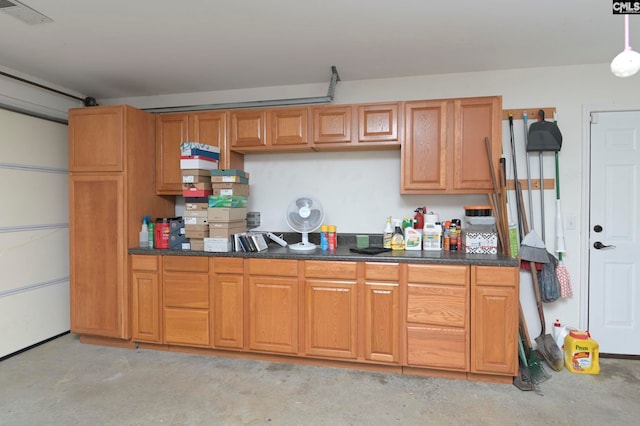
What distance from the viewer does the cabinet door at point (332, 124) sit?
110 inches

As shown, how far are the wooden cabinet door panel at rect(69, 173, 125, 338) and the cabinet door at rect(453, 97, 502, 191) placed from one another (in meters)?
2.72

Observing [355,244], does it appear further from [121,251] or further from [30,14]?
[30,14]

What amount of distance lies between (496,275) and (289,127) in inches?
76.0

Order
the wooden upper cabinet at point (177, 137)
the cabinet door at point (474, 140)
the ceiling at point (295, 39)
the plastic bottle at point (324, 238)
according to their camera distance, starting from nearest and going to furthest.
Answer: the ceiling at point (295, 39), the cabinet door at point (474, 140), the plastic bottle at point (324, 238), the wooden upper cabinet at point (177, 137)

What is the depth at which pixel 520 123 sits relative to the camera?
285 centimetres

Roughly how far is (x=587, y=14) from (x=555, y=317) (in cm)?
221

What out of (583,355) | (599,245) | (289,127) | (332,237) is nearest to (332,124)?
(289,127)

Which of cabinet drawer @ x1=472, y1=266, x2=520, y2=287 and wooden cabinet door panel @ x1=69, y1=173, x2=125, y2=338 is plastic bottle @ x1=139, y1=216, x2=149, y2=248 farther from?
cabinet drawer @ x1=472, y1=266, x2=520, y2=287

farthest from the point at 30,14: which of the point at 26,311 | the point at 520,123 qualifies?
the point at 520,123

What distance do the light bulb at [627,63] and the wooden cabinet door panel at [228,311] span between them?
2484mm

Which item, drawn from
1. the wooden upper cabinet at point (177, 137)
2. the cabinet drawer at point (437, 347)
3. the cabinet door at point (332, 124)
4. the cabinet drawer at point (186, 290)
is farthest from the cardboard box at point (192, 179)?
the cabinet drawer at point (437, 347)

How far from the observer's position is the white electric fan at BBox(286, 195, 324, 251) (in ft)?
9.44

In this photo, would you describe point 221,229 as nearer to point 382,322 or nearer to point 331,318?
point 331,318

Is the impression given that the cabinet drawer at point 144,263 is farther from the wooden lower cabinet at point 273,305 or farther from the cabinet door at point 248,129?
the cabinet door at point 248,129
